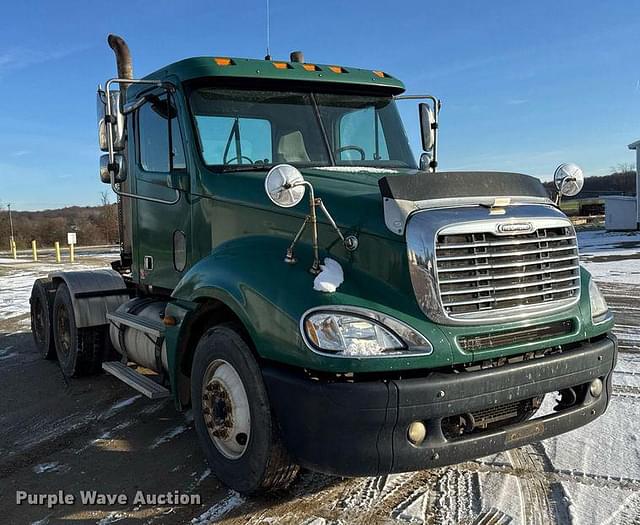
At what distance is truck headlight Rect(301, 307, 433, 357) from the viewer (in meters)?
2.83

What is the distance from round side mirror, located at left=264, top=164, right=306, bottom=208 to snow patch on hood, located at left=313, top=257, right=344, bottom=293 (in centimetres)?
38

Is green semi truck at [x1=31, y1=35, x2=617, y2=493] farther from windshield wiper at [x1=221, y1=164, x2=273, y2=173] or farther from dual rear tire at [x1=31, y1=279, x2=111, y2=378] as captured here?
dual rear tire at [x1=31, y1=279, x2=111, y2=378]

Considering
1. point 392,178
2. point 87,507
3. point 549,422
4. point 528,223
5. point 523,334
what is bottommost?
point 87,507

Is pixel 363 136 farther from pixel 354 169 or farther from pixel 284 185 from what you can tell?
pixel 284 185

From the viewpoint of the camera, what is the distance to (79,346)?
20.9 ft

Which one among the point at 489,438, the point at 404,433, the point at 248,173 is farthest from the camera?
Answer: the point at 248,173

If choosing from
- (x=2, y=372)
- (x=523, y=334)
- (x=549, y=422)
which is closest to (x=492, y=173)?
(x=523, y=334)

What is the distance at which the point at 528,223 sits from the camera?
3303mm

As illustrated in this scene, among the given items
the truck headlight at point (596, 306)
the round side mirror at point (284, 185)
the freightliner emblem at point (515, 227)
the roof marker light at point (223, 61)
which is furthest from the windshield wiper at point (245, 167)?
the truck headlight at point (596, 306)

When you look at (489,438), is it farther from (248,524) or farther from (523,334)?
(248,524)

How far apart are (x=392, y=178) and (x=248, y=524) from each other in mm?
1993

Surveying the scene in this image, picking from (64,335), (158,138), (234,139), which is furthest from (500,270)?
(64,335)

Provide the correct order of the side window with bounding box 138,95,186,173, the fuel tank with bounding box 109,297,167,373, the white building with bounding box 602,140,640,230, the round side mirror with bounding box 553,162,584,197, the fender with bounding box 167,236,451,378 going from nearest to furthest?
the fender with bounding box 167,236,451,378 < the round side mirror with bounding box 553,162,584,197 < the side window with bounding box 138,95,186,173 < the fuel tank with bounding box 109,297,167,373 < the white building with bounding box 602,140,640,230

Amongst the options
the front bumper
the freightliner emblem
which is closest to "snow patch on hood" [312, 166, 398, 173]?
the freightliner emblem
